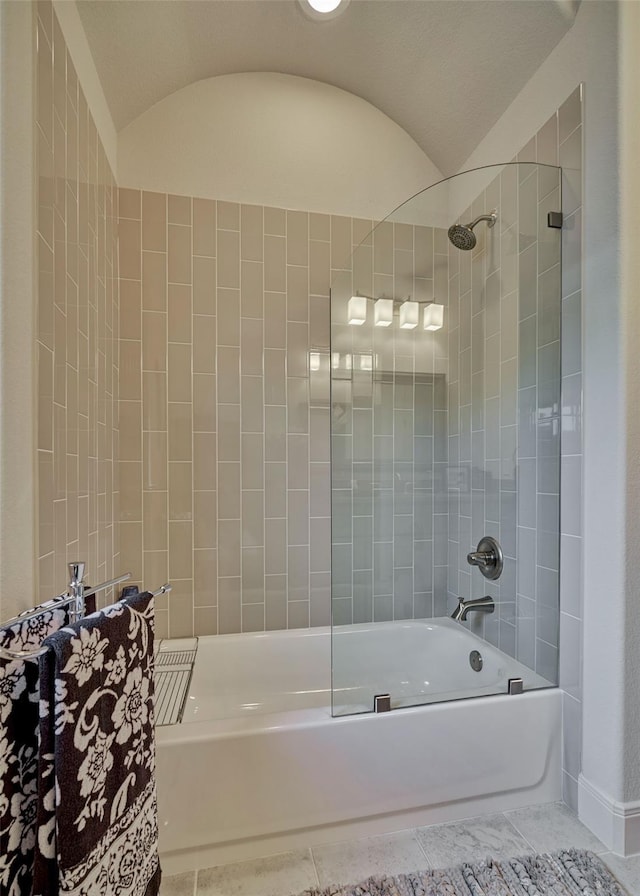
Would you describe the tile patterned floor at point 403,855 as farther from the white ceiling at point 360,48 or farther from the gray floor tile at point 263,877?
A: the white ceiling at point 360,48

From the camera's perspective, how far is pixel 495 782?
144 centimetres

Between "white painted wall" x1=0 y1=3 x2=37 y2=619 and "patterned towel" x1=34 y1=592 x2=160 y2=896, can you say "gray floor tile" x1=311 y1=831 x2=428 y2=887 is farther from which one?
"white painted wall" x1=0 y1=3 x2=37 y2=619

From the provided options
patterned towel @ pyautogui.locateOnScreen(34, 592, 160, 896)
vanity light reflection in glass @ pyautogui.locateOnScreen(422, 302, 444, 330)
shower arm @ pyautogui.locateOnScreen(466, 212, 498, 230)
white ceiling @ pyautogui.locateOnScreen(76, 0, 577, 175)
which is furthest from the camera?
vanity light reflection in glass @ pyautogui.locateOnScreen(422, 302, 444, 330)

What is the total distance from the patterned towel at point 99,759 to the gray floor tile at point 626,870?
3.99ft

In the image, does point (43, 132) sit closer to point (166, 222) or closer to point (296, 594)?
point (166, 222)

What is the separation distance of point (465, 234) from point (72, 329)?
147cm

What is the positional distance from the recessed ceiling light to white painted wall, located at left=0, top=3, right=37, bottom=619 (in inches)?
41.1

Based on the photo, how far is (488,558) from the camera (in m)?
1.81

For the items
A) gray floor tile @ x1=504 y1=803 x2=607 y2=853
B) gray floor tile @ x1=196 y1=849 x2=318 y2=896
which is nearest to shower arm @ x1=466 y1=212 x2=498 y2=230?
gray floor tile @ x1=504 y1=803 x2=607 y2=853

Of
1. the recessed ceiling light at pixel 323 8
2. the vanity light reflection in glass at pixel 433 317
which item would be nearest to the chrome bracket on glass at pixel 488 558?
the vanity light reflection in glass at pixel 433 317

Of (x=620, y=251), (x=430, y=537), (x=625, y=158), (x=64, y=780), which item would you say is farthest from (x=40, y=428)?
(x=625, y=158)

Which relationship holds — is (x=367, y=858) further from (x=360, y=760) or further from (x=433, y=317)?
(x=433, y=317)

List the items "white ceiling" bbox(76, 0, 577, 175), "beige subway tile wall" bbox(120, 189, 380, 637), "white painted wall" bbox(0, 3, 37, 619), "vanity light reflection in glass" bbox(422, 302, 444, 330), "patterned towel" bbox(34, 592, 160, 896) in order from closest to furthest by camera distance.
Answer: "patterned towel" bbox(34, 592, 160, 896) → "white painted wall" bbox(0, 3, 37, 619) → "white ceiling" bbox(76, 0, 577, 175) → "vanity light reflection in glass" bbox(422, 302, 444, 330) → "beige subway tile wall" bbox(120, 189, 380, 637)

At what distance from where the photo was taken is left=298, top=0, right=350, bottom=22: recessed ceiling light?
1.60 m
